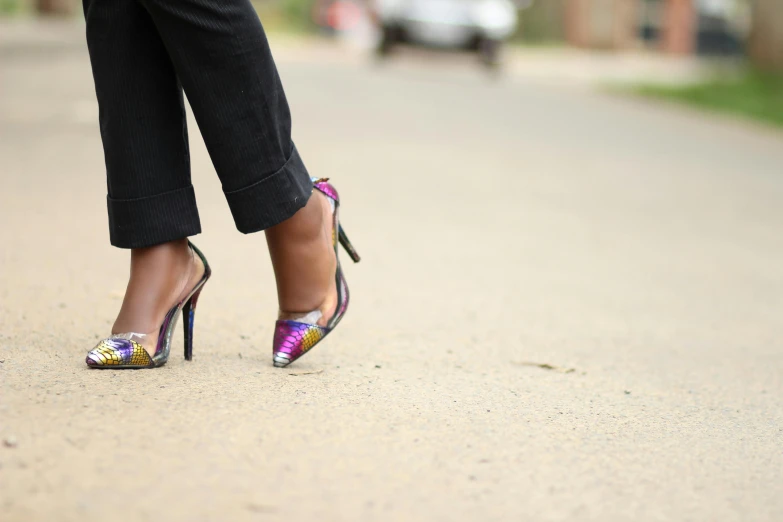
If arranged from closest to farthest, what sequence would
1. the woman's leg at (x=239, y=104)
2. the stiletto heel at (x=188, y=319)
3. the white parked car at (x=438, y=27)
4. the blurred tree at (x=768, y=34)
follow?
the woman's leg at (x=239, y=104), the stiletto heel at (x=188, y=319), the blurred tree at (x=768, y=34), the white parked car at (x=438, y=27)

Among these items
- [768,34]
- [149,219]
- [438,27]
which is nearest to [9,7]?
[438,27]

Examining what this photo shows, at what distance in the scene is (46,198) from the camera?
4941 millimetres

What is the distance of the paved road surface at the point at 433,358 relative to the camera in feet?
5.90

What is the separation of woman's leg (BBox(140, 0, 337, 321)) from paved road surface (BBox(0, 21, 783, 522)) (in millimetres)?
365

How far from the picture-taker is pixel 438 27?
50.1 feet

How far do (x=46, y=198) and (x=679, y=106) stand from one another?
8426 mm

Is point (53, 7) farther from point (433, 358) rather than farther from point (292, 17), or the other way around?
point (433, 358)

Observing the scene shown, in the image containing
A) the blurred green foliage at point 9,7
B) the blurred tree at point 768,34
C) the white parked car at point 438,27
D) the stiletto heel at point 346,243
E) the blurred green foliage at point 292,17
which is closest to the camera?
the stiletto heel at point 346,243

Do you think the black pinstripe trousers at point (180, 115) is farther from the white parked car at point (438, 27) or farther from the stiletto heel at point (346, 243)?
the white parked car at point (438, 27)

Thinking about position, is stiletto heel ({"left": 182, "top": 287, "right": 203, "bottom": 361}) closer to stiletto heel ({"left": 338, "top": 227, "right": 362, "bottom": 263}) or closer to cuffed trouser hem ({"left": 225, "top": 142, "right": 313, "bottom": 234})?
cuffed trouser hem ({"left": 225, "top": 142, "right": 313, "bottom": 234})

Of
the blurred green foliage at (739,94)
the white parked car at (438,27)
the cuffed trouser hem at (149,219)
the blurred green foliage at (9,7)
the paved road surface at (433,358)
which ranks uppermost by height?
the cuffed trouser hem at (149,219)

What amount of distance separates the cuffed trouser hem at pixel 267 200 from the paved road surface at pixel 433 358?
1.06ft

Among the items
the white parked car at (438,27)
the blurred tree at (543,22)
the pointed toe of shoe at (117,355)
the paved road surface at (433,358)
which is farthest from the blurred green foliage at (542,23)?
the pointed toe of shoe at (117,355)

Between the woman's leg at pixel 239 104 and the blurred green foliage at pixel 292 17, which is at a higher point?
the woman's leg at pixel 239 104
